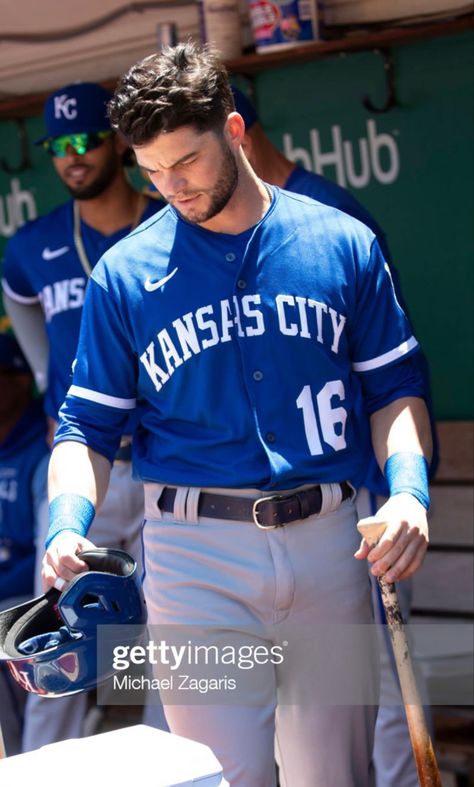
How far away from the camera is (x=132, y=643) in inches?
90.6

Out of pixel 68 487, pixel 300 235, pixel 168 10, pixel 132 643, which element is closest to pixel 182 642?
pixel 132 643

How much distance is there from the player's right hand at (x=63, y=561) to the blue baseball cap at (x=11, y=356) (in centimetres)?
239

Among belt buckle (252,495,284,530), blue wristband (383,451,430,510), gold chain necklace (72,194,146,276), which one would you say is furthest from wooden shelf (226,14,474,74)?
belt buckle (252,495,284,530)

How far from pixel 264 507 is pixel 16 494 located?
2133 millimetres

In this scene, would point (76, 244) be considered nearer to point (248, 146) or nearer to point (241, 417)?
point (248, 146)

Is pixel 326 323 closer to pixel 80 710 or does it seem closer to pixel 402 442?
pixel 402 442

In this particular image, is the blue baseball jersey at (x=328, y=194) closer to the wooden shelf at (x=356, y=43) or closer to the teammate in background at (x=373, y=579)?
the teammate in background at (x=373, y=579)

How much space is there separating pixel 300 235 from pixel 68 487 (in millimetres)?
663

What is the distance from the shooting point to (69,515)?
7.52 feet

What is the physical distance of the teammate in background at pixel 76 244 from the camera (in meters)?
3.75

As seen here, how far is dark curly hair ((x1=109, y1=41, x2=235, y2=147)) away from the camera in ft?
7.44

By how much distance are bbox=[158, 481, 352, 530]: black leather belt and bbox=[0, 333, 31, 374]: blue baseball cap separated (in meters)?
2.22

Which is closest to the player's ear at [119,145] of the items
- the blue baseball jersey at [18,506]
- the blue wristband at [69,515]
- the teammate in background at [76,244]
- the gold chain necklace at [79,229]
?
the teammate in background at [76,244]

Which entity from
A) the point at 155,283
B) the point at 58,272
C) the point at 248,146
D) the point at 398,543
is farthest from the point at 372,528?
the point at 58,272
